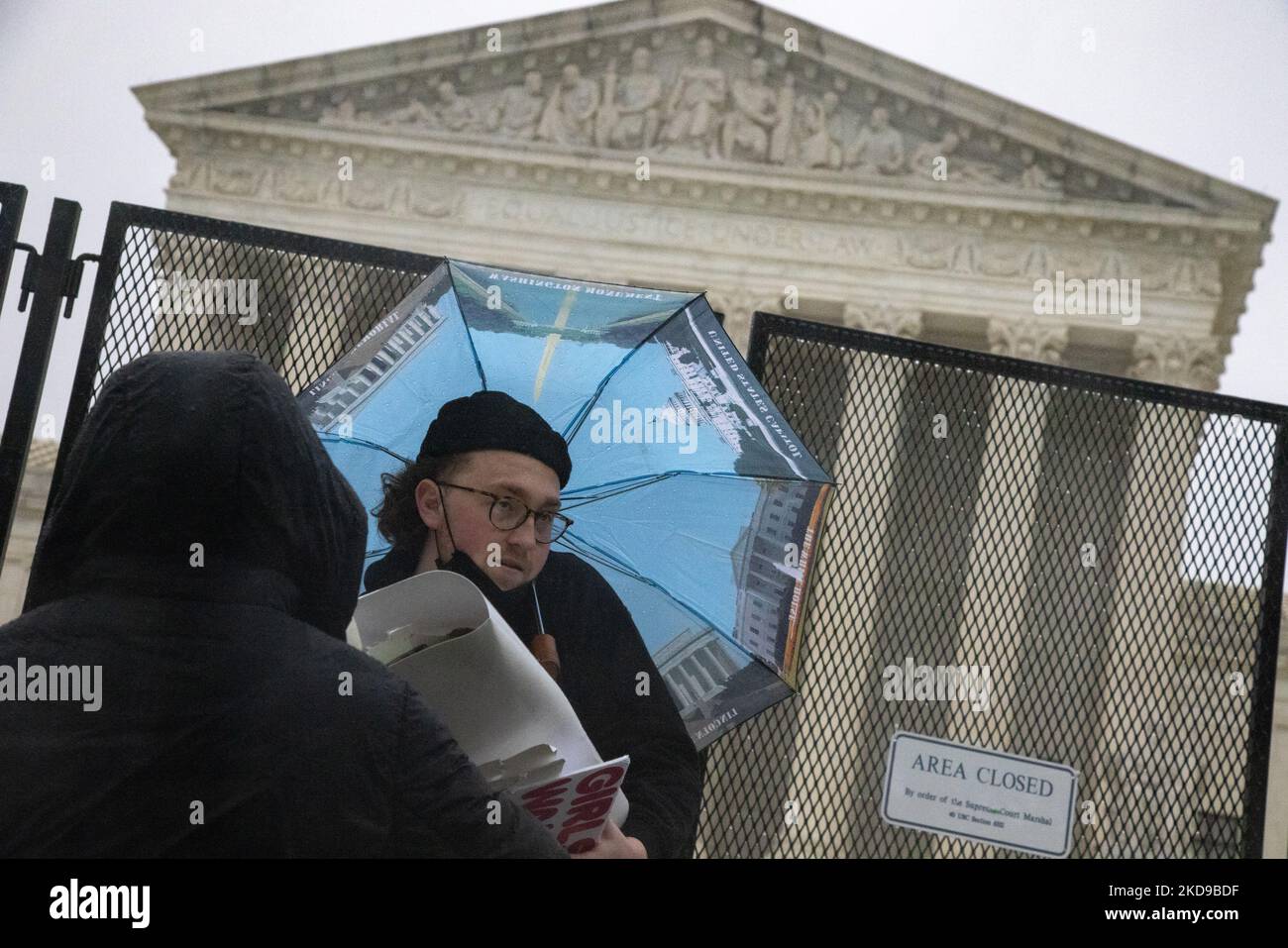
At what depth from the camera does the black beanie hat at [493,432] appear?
3102 millimetres

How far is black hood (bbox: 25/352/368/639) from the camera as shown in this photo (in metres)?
1.78

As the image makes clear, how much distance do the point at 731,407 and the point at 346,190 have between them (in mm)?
20807

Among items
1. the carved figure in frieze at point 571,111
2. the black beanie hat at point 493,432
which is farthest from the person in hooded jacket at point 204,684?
the carved figure in frieze at point 571,111

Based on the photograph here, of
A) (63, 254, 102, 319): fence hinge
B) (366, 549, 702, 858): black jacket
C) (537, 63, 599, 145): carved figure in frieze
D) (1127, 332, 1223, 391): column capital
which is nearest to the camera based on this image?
(366, 549, 702, 858): black jacket

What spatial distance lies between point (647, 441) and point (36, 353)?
1433mm

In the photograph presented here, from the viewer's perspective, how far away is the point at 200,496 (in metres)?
1.78

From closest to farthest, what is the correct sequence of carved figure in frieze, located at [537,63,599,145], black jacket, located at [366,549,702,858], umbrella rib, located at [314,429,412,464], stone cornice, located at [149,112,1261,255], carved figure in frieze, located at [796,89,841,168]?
black jacket, located at [366,549,702,858] → umbrella rib, located at [314,429,412,464] → stone cornice, located at [149,112,1261,255] → carved figure in frieze, located at [796,89,841,168] → carved figure in frieze, located at [537,63,599,145]

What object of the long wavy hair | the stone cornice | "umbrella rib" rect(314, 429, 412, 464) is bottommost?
the long wavy hair

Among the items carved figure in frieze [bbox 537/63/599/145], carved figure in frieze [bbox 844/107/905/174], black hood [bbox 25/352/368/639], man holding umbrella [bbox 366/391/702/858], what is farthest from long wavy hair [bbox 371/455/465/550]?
carved figure in frieze [bbox 537/63/599/145]

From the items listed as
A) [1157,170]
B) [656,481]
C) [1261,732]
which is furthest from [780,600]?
[1157,170]

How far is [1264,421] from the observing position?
419 centimetres

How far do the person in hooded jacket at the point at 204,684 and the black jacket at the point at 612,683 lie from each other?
3.77 feet

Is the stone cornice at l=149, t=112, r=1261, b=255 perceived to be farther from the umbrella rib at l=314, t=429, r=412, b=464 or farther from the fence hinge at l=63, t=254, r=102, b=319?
the umbrella rib at l=314, t=429, r=412, b=464

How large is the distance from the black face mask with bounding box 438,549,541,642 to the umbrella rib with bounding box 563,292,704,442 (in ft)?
1.48
